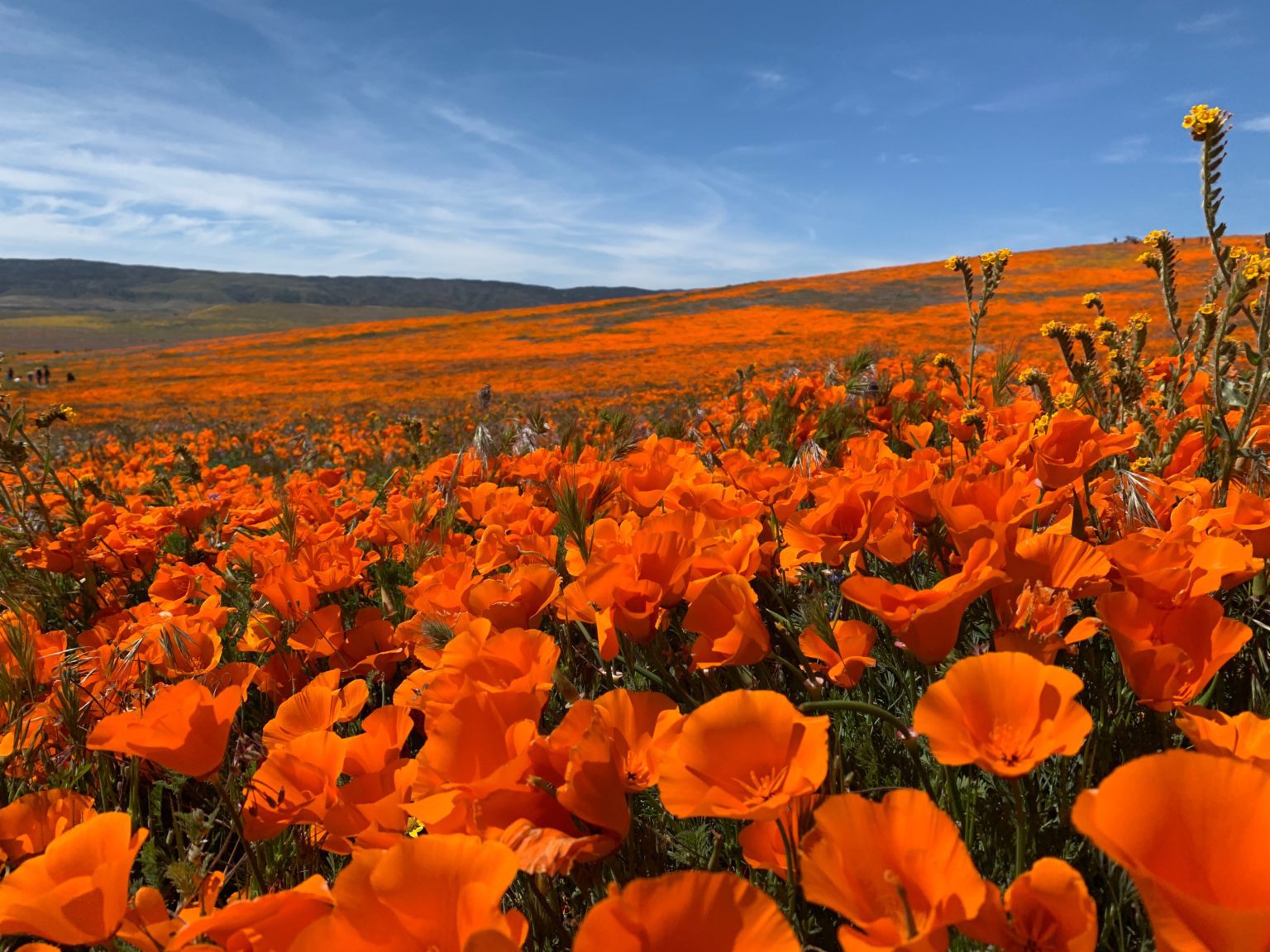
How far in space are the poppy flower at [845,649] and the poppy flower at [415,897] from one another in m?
0.55

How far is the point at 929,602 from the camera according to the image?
939 mm

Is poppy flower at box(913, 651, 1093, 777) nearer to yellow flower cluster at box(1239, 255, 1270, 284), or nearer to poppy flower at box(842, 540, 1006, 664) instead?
poppy flower at box(842, 540, 1006, 664)

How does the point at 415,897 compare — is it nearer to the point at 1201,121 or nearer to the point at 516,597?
the point at 516,597

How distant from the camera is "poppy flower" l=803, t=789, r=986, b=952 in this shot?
0.60 metres

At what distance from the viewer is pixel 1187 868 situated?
0.55 m

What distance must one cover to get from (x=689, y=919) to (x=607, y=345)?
31345 mm

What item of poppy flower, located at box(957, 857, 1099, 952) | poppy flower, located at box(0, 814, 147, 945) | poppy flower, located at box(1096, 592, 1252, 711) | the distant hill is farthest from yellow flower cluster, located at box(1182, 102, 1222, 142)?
the distant hill

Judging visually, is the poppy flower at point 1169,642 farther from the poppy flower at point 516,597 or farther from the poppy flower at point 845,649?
the poppy flower at point 516,597

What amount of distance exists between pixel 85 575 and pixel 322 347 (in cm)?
4409

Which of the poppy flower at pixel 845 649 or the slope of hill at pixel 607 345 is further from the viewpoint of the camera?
the slope of hill at pixel 607 345

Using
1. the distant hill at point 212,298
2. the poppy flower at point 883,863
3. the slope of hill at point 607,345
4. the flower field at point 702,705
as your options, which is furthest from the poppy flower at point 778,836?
the distant hill at point 212,298

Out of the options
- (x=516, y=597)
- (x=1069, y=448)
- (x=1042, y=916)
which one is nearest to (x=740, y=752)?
(x=1042, y=916)

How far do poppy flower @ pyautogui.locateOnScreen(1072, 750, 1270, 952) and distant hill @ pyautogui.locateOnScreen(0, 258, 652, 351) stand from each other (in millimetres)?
108071

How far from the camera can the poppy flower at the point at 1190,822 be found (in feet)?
1.70
